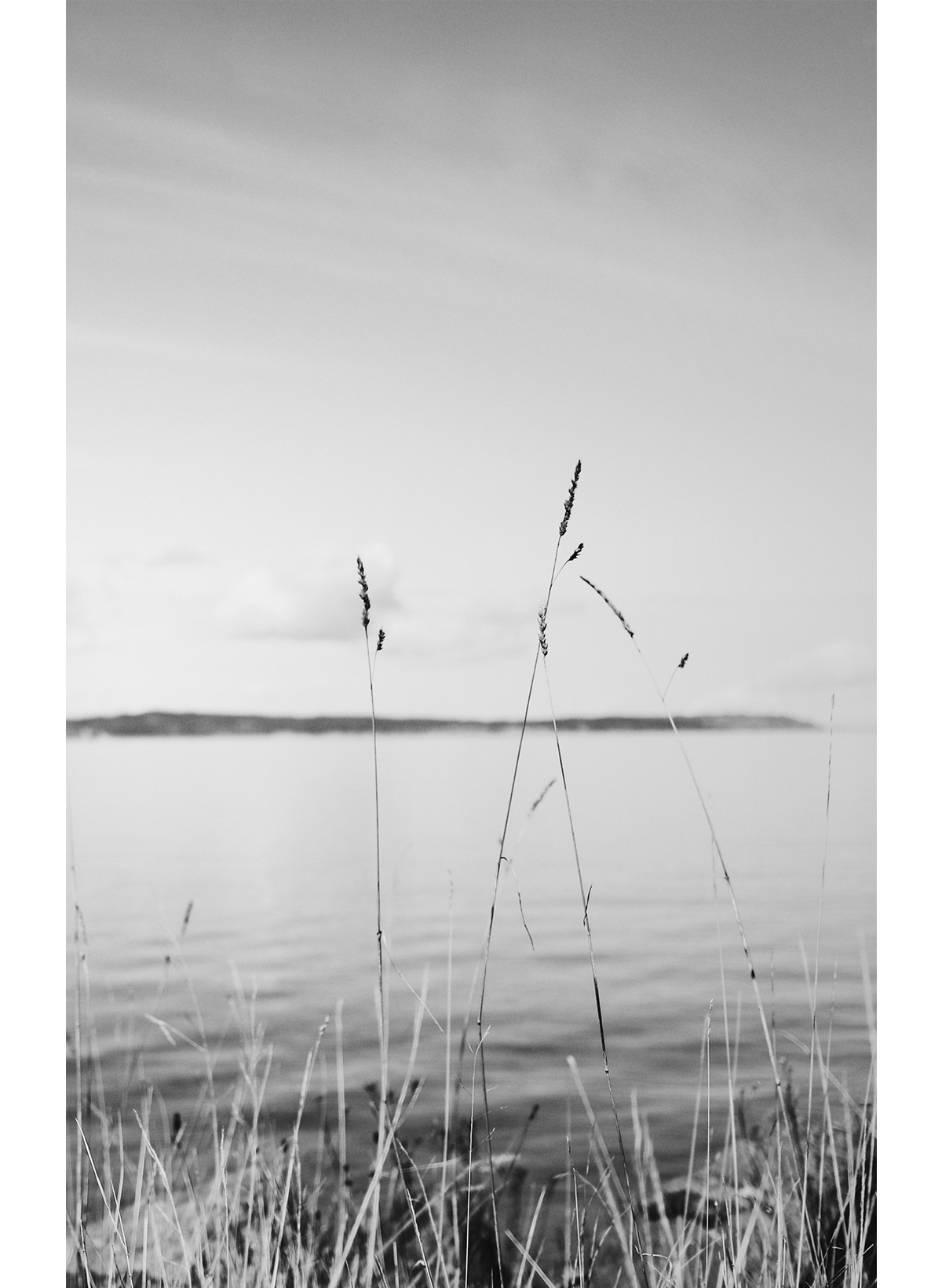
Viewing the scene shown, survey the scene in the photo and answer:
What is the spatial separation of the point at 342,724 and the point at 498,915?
476mm

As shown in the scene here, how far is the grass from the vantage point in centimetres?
181

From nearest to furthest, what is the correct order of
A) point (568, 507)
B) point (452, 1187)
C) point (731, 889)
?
point (568, 507), point (452, 1187), point (731, 889)

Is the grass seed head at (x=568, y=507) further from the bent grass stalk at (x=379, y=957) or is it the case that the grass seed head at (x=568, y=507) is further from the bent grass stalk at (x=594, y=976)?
the bent grass stalk at (x=379, y=957)

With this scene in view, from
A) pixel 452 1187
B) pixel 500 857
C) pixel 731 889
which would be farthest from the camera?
pixel 731 889

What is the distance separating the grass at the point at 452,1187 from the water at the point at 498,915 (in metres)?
0.03

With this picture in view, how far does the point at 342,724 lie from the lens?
6.81 feet

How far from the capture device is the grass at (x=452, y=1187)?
1.81 metres

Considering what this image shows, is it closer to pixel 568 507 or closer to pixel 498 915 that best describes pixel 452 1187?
pixel 498 915

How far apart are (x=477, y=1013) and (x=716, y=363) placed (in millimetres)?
1326

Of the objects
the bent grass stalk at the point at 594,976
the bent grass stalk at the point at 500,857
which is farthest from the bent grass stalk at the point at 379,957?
the bent grass stalk at the point at 594,976

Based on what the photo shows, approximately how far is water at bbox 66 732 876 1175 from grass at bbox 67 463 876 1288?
3cm

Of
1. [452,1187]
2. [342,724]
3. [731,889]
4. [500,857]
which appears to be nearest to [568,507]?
[500,857]

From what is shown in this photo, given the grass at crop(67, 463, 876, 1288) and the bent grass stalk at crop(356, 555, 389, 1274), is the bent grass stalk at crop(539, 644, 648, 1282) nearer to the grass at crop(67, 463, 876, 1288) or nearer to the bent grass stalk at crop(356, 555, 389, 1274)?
the grass at crop(67, 463, 876, 1288)

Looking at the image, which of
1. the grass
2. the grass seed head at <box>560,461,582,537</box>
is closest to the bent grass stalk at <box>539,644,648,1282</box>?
the grass
